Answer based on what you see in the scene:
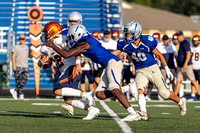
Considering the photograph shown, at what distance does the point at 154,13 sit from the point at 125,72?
3194 centimetres

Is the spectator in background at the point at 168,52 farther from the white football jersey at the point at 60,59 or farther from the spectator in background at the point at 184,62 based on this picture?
the white football jersey at the point at 60,59

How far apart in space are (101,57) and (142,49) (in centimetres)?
77

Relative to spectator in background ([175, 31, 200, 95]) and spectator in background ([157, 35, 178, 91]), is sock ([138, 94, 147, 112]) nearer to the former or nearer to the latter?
spectator in background ([175, 31, 200, 95])

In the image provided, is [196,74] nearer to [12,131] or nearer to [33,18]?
[33,18]

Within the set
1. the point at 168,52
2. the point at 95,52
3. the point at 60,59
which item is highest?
the point at 95,52

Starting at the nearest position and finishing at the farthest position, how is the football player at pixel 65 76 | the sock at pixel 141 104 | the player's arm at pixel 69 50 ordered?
the player's arm at pixel 69 50
the football player at pixel 65 76
the sock at pixel 141 104

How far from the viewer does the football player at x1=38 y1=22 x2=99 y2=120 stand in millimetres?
7082

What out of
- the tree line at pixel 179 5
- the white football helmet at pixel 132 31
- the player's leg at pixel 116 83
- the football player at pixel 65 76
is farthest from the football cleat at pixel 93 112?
the tree line at pixel 179 5

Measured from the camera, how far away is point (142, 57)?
7488 millimetres

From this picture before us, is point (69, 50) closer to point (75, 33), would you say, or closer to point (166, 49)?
point (75, 33)

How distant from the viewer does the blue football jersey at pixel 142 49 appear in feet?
24.2

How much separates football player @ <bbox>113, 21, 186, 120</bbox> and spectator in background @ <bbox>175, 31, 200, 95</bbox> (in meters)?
4.72

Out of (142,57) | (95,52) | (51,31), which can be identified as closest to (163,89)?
(142,57)

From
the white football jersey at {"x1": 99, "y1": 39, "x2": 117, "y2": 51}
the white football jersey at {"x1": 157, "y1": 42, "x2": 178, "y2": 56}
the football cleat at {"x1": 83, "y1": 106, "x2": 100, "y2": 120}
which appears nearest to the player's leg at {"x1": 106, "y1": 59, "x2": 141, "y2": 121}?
the football cleat at {"x1": 83, "y1": 106, "x2": 100, "y2": 120}
